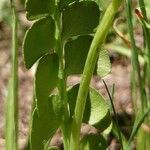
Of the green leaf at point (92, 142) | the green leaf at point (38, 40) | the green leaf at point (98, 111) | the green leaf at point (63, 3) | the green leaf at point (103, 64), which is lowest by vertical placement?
the green leaf at point (92, 142)

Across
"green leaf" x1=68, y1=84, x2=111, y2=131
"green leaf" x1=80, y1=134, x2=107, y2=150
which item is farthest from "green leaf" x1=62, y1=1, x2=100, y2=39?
"green leaf" x1=80, y1=134, x2=107, y2=150

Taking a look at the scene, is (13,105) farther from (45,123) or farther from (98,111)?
(98,111)

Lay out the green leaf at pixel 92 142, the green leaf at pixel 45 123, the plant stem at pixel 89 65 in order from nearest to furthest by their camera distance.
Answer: the plant stem at pixel 89 65
the green leaf at pixel 45 123
the green leaf at pixel 92 142

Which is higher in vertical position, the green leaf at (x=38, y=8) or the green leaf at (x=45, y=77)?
the green leaf at (x=38, y=8)

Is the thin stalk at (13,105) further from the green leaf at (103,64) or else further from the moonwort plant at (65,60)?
the green leaf at (103,64)

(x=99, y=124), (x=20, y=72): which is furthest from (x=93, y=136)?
(x=20, y=72)

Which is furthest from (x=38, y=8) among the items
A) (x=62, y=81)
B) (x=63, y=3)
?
(x=62, y=81)

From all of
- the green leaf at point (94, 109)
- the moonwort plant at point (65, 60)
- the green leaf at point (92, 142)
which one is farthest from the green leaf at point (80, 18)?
the green leaf at point (92, 142)
